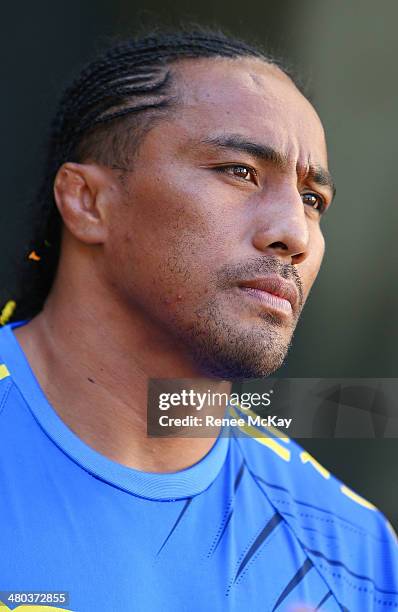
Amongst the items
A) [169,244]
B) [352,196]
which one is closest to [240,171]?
[169,244]

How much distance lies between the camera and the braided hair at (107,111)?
257cm

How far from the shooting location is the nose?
7.55ft

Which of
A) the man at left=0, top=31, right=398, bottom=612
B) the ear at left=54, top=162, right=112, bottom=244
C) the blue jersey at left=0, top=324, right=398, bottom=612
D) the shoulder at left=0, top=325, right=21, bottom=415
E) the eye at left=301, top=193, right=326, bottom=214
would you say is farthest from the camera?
the eye at left=301, top=193, right=326, bottom=214

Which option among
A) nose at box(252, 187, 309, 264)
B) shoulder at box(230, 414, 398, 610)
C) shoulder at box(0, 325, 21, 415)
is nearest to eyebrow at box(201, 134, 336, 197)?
nose at box(252, 187, 309, 264)

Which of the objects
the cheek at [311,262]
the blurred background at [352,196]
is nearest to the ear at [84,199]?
the cheek at [311,262]

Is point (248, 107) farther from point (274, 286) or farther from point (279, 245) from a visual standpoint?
point (274, 286)

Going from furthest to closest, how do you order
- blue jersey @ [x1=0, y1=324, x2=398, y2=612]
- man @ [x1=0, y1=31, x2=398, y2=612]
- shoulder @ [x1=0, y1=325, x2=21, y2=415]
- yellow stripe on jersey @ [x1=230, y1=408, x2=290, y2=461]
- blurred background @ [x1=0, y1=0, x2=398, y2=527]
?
1. blurred background @ [x1=0, y1=0, x2=398, y2=527]
2. yellow stripe on jersey @ [x1=230, y1=408, x2=290, y2=461]
3. shoulder @ [x1=0, y1=325, x2=21, y2=415]
4. man @ [x1=0, y1=31, x2=398, y2=612]
5. blue jersey @ [x1=0, y1=324, x2=398, y2=612]

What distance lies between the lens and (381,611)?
2475 millimetres

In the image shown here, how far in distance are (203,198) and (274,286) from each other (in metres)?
0.34

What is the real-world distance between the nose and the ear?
514 mm

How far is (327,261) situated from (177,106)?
7.15 feet

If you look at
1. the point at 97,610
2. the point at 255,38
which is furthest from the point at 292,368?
the point at 97,610

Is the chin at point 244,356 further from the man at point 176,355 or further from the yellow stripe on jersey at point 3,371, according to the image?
the yellow stripe on jersey at point 3,371

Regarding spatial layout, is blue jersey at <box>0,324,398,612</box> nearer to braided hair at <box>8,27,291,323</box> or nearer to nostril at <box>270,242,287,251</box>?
braided hair at <box>8,27,291,323</box>
